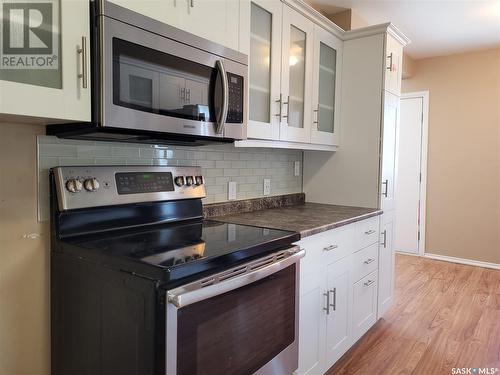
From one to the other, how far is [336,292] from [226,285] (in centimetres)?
106

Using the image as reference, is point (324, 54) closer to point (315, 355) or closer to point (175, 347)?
point (315, 355)

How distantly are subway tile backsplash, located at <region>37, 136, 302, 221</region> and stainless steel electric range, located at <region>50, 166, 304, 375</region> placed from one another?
7cm

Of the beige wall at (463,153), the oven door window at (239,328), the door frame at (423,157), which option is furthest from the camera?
the door frame at (423,157)

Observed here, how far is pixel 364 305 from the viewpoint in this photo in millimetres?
2443

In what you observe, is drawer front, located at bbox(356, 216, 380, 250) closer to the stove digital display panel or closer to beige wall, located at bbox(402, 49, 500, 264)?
the stove digital display panel

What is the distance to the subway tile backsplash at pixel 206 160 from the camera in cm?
137

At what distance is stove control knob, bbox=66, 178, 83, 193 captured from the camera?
1.34 m

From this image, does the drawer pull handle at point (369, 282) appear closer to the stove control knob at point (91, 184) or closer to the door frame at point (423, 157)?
the stove control knob at point (91, 184)

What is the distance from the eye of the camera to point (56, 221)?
1.33 meters

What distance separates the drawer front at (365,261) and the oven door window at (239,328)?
822 mm

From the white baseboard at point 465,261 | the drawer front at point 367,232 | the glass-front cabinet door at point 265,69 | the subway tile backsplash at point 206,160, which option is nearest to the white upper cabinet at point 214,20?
the glass-front cabinet door at point 265,69

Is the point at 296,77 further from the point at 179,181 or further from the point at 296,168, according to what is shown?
the point at 179,181

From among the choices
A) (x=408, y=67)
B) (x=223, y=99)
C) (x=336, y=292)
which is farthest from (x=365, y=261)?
(x=408, y=67)

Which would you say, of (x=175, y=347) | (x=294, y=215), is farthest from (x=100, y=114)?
(x=294, y=215)
